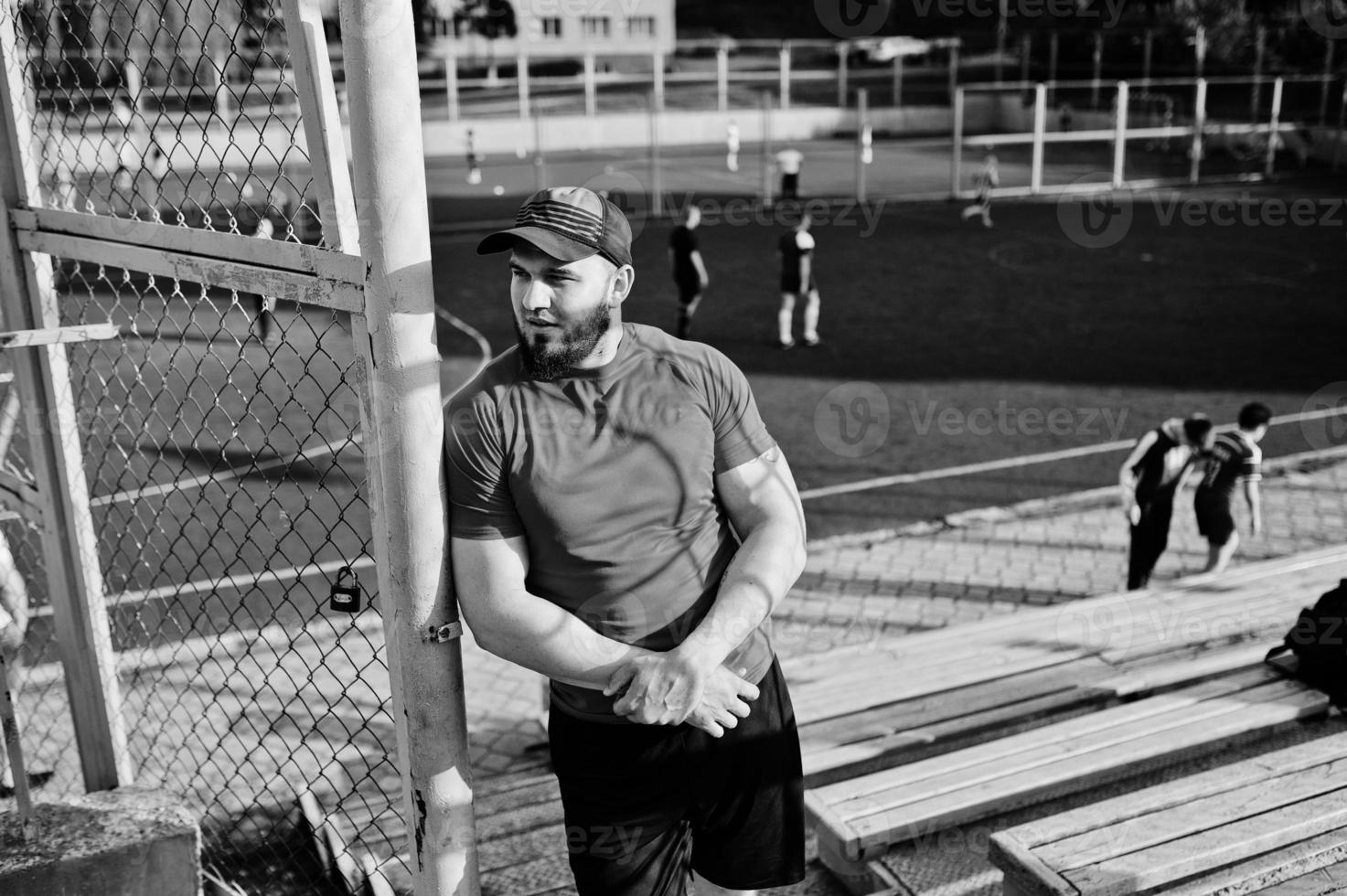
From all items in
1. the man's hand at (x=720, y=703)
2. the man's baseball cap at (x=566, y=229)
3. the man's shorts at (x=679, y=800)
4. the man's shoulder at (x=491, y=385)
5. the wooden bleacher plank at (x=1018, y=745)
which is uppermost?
the man's baseball cap at (x=566, y=229)

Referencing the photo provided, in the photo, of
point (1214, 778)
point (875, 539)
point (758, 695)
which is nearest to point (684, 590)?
point (758, 695)

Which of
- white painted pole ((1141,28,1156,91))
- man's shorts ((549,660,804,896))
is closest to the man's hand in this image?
man's shorts ((549,660,804,896))

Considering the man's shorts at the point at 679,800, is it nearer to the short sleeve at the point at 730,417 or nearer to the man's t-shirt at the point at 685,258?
the short sleeve at the point at 730,417

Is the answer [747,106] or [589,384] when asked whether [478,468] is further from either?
[747,106]

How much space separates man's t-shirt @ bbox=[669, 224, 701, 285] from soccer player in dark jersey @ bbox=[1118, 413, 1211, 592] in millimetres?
8674

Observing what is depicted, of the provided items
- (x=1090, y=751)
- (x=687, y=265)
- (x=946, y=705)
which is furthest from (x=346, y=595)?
(x=687, y=265)

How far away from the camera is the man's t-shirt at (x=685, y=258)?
15.9 m

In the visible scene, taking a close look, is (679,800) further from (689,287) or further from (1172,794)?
(689,287)

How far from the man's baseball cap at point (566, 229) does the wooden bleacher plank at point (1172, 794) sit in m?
2.18

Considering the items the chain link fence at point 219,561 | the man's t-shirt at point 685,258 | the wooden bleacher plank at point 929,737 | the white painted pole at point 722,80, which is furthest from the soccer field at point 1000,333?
the white painted pole at point 722,80

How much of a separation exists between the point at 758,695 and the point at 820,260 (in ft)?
67.4

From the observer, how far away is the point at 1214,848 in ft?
11.5

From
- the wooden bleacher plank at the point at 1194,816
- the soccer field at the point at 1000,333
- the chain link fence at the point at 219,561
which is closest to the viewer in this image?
the chain link fence at the point at 219,561

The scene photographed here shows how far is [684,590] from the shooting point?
294cm
